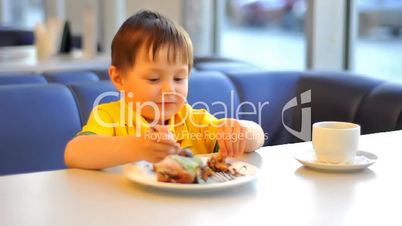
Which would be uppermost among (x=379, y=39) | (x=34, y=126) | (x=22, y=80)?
(x=379, y=39)

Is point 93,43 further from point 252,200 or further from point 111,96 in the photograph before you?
point 252,200

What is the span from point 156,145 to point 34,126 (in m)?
1.00

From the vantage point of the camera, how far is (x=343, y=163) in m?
1.24

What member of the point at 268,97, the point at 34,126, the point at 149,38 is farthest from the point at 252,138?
the point at 268,97

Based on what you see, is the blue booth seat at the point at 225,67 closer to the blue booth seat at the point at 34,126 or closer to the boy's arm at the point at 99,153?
the blue booth seat at the point at 34,126

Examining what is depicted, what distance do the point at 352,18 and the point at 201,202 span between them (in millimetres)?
2611

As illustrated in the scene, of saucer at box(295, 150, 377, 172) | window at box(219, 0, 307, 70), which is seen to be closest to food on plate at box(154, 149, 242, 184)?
saucer at box(295, 150, 377, 172)

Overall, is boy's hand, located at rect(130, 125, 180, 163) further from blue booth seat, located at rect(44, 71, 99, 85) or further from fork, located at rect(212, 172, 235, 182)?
blue booth seat, located at rect(44, 71, 99, 85)

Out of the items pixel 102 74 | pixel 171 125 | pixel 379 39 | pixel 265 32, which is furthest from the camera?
pixel 265 32

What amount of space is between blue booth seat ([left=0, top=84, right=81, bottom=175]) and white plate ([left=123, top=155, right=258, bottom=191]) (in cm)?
88

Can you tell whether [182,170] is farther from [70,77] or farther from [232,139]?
[70,77]

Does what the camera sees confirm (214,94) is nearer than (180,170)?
No

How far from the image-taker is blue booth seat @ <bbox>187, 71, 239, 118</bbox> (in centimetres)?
229

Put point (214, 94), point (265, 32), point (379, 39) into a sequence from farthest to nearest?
point (265, 32)
point (379, 39)
point (214, 94)
